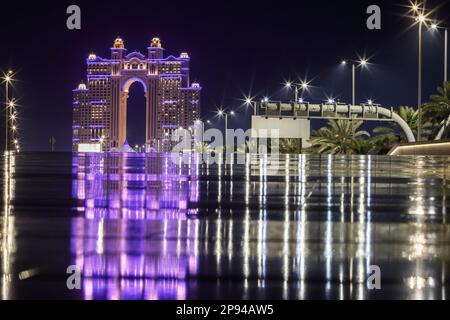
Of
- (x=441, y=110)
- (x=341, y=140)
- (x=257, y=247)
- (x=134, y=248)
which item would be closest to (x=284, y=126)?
(x=341, y=140)

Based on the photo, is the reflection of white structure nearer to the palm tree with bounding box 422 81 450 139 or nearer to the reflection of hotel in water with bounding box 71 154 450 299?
the palm tree with bounding box 422 81 450 139

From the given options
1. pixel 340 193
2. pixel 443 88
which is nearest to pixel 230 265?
pixel 340 193

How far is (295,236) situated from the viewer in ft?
19.9

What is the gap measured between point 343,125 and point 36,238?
64928 millimetres

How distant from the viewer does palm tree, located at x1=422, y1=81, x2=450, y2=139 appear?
53.1m

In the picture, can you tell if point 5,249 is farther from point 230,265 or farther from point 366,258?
point 366,258

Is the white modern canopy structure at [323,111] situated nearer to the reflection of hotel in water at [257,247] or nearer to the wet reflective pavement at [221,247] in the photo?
the wet reflective pavement at [221,247]

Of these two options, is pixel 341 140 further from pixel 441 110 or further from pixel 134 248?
Answer: pixel 134 248

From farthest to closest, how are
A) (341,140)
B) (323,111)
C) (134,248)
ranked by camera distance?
(341,140), (323,111), (134,248)

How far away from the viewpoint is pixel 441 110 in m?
53.8

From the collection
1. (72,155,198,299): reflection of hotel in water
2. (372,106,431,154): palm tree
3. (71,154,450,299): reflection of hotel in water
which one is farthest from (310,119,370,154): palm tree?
(72,155,198,299): reflection of hotel in water

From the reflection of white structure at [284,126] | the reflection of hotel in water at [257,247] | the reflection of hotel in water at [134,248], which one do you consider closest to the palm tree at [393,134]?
the reflection of white structure at [284,126]

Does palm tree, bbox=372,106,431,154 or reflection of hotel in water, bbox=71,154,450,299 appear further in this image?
palm tree, bbox=372,106,431,154

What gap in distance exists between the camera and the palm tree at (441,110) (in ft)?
174
